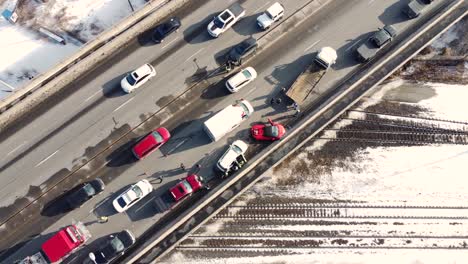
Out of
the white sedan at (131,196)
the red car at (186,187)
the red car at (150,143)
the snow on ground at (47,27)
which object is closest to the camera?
the white sedan at (131,196)

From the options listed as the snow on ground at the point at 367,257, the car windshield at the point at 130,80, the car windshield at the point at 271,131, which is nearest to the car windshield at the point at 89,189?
the car windshield at the point at 130,80

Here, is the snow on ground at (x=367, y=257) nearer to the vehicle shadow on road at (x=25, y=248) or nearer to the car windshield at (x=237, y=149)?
the car windshield at (x=237, y=149)

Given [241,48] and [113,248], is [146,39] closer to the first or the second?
[241,48]

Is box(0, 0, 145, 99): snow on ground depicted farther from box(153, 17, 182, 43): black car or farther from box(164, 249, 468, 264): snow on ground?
box(164, 249, 468, 264): snow on ground

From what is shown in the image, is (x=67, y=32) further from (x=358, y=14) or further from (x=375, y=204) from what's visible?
(x=375, y=204)

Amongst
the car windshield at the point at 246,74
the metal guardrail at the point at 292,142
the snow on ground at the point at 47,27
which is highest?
the snow on ground at the point at 47,27

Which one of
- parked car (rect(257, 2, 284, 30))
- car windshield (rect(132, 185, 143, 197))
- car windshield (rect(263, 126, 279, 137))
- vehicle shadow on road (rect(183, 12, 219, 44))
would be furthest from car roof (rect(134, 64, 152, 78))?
car windshield (rect(263, 126, 279, 137))

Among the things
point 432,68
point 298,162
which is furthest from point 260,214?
point 432,68

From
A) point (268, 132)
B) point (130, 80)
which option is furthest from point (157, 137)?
point (268, 132)
